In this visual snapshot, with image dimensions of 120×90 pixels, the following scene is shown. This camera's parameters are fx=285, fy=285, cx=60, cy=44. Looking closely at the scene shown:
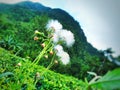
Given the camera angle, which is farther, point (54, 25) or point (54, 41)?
point (54, 25)

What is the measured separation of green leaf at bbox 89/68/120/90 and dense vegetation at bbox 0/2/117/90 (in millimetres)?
1830

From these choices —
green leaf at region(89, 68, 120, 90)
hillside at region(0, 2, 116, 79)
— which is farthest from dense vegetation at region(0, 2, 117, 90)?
green leaf at region(89, 68, 120, 90)

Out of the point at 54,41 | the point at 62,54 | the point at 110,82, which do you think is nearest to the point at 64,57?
the point at 62,54

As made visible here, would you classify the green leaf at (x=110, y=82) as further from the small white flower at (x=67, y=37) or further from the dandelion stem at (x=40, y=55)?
the small white flower at (x=67, y=37)

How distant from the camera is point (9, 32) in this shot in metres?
2.43

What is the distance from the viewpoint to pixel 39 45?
2.34m

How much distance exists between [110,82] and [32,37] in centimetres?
208

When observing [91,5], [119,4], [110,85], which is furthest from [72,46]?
[110,85]

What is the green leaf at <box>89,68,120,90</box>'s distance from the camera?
34cm

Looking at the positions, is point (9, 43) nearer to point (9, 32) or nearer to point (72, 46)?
point (9, 32)

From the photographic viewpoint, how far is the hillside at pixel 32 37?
233 cm

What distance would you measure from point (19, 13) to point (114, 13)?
852 millimetres

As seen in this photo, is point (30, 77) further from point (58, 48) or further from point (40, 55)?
point (58, 48)

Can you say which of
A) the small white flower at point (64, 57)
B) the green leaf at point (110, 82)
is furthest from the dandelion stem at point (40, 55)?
the green leaf at point (110, 82)
